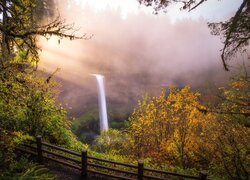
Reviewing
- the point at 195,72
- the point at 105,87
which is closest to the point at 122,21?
the point at 195,72

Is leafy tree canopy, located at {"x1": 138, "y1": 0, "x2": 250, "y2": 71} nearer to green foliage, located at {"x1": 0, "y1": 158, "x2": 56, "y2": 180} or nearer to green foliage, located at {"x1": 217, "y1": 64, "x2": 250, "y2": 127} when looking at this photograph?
green foliage, located at {"x1": 217, "y1": 64, "x2": 250, "y2": 127}

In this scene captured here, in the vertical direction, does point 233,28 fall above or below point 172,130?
above

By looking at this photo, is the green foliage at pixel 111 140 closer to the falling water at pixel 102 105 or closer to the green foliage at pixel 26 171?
the green foliage at pixel 26 171

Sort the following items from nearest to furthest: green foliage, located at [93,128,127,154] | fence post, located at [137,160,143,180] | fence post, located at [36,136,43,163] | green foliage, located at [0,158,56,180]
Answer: green foliage, located at [0,158,56,180], fence post, located at [137,160,143,180], fence post, located at [36,136,43,163], green foliage, located at [93,128,127,154]

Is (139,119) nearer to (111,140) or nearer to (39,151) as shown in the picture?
(111,140)

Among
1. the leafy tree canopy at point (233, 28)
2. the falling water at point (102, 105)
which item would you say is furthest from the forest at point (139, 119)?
the falling water at point (102, 105)

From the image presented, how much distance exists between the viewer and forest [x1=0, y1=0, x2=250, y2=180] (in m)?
8.20

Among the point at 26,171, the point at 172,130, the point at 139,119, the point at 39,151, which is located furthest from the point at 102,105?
the point at 26,171

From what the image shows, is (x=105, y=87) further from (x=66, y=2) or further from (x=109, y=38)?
(x=109, y=38)

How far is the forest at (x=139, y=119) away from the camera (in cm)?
820

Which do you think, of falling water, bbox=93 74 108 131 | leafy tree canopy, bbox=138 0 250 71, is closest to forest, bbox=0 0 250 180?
leafy tree canopy, bbox=138 0 250 71

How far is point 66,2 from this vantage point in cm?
7706

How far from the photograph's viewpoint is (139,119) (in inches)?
935

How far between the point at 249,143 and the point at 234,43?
670cm
